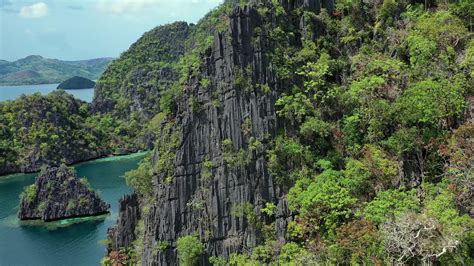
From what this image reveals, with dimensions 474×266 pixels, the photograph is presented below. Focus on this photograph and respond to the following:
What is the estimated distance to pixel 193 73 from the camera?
29953 millimetres

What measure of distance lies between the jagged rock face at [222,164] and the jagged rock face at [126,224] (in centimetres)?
310

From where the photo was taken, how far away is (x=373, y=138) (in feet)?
90.1

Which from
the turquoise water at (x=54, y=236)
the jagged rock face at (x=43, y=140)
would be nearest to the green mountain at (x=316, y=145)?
the turquoise water at (x=54, y=236)

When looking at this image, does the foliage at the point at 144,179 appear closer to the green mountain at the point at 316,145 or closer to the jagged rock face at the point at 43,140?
the green mountain at the point at 316,145

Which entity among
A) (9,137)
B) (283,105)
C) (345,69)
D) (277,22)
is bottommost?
(9,137)

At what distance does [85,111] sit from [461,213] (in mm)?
87194

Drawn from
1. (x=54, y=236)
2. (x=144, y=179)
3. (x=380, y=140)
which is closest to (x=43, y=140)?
(x=54, y=236)

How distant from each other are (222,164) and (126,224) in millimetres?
8648

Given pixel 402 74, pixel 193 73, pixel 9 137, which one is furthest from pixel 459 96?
pixel 9 137

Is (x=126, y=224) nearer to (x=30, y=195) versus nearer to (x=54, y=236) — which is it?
(x=54, y=236)

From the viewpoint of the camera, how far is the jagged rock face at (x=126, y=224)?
104ft

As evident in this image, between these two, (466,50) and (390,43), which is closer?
(466,50)

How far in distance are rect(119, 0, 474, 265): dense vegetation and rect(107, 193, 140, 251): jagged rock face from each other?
4.08 feet

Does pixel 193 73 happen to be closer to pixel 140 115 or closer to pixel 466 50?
pixel 466 50
